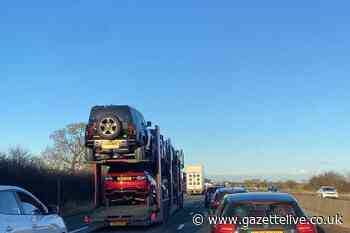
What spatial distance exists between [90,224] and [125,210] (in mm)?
1257

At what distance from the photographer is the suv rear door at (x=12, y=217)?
9609 mm

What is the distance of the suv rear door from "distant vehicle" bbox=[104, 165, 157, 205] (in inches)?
430

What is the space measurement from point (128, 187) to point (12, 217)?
1168 cm

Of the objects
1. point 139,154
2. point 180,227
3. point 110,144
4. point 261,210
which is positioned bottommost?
point 180,227

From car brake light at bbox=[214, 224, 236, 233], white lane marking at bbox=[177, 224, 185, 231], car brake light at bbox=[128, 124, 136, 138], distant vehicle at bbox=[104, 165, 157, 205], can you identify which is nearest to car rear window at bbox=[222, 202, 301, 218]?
car brake light at bbox=[214, 224, 236, 233]

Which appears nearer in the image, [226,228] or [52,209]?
[226,228]

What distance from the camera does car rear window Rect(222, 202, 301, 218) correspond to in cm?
1046

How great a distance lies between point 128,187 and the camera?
70.7 feet

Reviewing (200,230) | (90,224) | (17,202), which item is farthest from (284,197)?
(90,224)

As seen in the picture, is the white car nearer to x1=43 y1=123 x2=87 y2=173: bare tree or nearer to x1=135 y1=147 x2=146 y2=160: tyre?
x1=135 y1=147 x2=146 y2=160: tyre

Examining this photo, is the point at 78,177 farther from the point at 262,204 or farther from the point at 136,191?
the point at 262,204

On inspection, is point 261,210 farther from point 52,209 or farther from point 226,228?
point 52,209

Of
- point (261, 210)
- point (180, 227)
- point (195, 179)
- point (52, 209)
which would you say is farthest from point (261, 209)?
point (195, 179)

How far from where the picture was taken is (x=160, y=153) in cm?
2419
